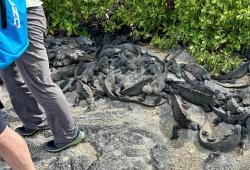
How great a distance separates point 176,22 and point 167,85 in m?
1.28

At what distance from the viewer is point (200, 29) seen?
17.1ft

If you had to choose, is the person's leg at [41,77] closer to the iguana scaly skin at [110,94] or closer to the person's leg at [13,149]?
the person's leg at [13,149]

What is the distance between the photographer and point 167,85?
4.48m

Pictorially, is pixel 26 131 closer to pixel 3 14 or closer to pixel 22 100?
pixel 22 100

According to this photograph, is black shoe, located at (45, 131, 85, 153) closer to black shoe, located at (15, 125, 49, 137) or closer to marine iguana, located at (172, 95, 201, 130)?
black shoe, located at (15, 125, 49, 137)

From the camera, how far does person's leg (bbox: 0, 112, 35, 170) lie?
9.30 ft

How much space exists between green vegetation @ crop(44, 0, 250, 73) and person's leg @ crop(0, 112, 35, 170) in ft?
7.88

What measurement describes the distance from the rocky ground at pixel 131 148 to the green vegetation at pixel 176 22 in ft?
3.66

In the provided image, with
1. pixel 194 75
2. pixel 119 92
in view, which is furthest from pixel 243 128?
pixel 119 92

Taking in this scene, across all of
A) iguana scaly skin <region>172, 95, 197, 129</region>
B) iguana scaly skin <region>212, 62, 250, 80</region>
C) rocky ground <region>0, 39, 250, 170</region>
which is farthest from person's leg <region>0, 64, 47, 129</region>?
iguana scaly skin <region>212, 62, 250, 80</region>

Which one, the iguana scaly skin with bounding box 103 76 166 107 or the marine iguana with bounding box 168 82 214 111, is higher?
the marine iguana with bounding box 168 82 214 111

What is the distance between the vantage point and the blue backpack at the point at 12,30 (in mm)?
2842

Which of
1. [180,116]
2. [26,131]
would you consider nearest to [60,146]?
[26,131]

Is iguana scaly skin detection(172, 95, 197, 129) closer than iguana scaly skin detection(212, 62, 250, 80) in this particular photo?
Yes
